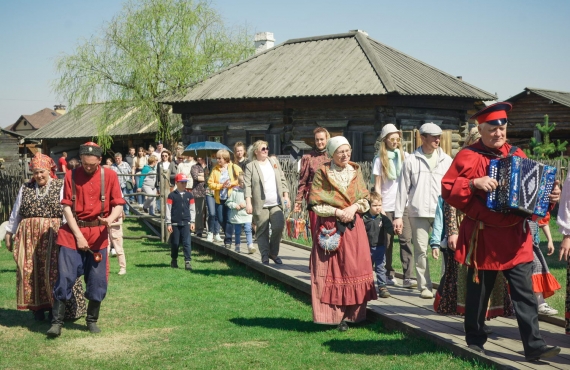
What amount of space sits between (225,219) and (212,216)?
3.15 ft

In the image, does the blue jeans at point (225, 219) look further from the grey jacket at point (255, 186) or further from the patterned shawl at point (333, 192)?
the patterned shawl at point (333, 192)

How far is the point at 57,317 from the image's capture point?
751 centimetres

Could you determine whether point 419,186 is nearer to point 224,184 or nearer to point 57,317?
point 57,317

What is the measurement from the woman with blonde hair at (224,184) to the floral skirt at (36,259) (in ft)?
15.9

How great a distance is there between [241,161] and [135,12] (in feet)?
65.8

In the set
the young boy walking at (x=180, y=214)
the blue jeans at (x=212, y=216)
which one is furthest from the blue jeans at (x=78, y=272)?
the blue jeans at (x=212, y=216)

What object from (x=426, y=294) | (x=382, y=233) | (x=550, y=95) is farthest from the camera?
(x=550, y=95)

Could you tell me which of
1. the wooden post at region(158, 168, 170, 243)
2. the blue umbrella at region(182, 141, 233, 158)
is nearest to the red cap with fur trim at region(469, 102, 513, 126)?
the wooden post at region(158, 168, 170, 243)

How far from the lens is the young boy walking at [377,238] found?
26.9ft

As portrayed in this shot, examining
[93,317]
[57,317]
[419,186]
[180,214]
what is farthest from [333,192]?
[180,214]

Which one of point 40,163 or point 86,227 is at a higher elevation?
point 40,163

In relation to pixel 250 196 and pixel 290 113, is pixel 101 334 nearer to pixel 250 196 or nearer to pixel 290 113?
pixel 250 196

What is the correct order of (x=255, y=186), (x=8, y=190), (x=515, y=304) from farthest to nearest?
(x=8, y=190), (x=255, y=186), (x=515, y=304)

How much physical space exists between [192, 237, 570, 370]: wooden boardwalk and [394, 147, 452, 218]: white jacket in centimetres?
98
